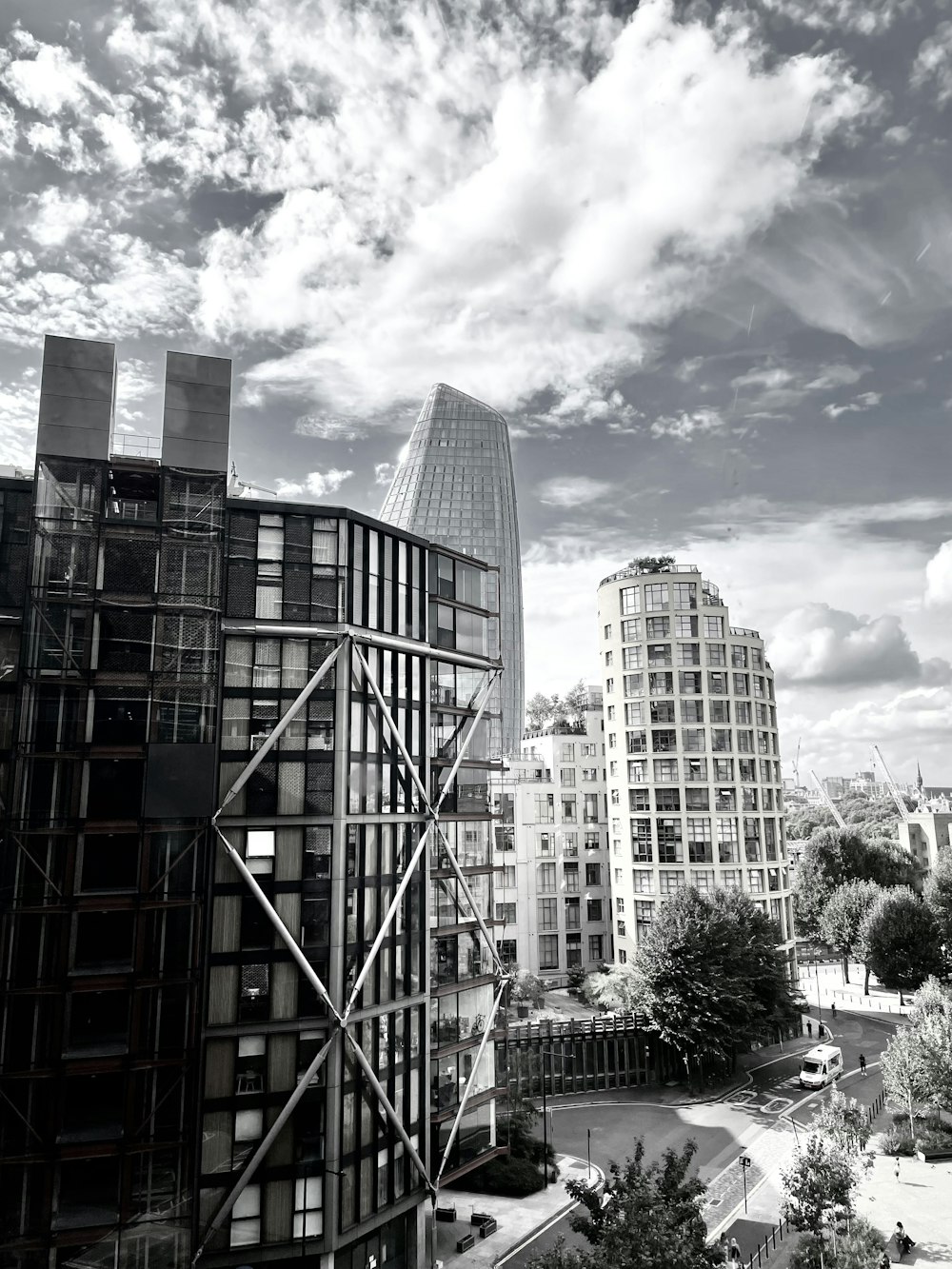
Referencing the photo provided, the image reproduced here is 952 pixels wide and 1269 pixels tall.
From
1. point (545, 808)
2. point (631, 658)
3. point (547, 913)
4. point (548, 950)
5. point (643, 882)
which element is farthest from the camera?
point (545, 808)

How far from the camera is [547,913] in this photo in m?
86.4

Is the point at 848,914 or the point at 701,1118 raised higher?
the point at 848,914

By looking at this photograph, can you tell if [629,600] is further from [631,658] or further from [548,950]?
[548,950]

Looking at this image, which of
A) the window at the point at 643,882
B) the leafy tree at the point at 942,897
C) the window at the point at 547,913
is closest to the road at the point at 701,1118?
the window at the point at 643,882

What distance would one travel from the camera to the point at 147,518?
110 ft

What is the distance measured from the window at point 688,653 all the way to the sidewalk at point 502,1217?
43353 millimetres

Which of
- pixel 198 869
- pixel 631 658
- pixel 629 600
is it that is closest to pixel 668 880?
pixel 631 658

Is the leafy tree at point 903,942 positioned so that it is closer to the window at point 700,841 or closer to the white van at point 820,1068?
the window at point 700,841

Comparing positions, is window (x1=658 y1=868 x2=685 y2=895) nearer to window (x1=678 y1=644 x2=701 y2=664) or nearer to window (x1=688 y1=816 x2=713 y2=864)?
window (x1=688 y1=816 x2=713 y2=864)

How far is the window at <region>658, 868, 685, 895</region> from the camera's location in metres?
74.8

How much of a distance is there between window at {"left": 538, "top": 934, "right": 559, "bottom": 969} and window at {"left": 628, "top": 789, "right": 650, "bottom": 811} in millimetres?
17705

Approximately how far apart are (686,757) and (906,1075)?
3257cm

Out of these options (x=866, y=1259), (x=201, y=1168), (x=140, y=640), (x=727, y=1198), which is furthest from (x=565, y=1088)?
(x=140, y=640)

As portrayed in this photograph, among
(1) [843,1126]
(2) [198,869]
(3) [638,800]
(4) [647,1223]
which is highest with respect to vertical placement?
(3) [638,800]
